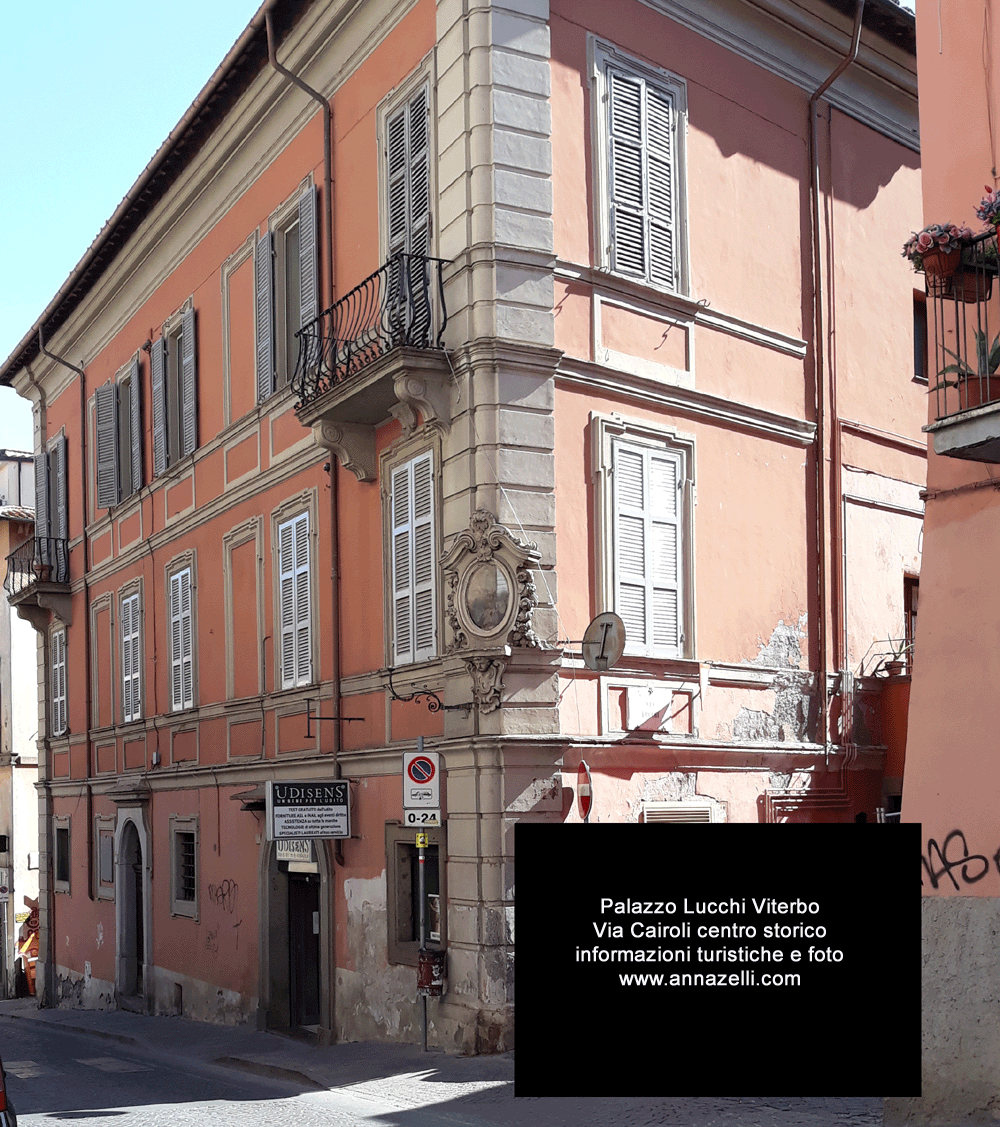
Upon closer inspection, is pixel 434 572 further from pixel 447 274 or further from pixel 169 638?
pixel 169 638

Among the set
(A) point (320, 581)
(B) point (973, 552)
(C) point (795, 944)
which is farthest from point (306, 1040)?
(C) point (795, 944)

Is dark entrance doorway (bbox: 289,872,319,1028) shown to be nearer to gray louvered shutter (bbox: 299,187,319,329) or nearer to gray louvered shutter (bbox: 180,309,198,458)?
gray louvered shutter (bbox: 299,187,319,329)

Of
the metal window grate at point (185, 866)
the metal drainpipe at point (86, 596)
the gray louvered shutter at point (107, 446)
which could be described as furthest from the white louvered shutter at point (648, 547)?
the metal drainpipe at point (86, 596)

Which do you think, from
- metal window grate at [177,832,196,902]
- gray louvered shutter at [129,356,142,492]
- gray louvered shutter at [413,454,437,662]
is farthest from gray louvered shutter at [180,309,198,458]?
gray louvered shutter at [413,454,437,662]

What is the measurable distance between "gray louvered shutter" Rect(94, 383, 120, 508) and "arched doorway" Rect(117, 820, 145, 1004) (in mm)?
5517

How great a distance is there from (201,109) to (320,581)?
22.2 feet

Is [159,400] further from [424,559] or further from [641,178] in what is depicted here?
[641,178]

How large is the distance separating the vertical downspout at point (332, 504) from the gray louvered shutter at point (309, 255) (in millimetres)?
317

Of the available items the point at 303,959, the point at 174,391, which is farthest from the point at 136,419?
the point at 303,959

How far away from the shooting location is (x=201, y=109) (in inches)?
766

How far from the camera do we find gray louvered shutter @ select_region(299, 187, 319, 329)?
56.6 ft

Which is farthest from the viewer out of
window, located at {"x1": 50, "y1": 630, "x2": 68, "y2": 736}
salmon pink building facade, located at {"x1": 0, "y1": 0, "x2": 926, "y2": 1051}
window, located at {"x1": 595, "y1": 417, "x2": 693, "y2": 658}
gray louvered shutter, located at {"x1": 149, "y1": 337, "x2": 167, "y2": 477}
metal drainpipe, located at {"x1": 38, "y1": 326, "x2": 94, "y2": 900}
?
window, located at {"x1": 50, "y1": 630, "x2": 68, "y2": 736}

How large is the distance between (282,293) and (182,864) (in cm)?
856

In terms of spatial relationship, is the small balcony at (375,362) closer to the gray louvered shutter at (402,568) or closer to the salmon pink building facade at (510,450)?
the salmon pink building facade at (510,450)
